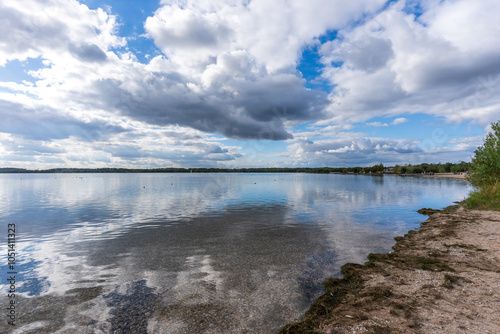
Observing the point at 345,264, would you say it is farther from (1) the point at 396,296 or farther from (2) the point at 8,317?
(2) the point at 8,317

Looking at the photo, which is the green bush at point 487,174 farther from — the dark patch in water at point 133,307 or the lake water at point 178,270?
the dark patch in water at point 133,307

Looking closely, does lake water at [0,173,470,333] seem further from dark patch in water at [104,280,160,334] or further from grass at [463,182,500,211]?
grass at [463,182,500,211]

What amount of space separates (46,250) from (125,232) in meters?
6.79

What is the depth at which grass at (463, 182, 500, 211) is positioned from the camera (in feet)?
114

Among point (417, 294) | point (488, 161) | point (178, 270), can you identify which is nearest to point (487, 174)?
point (488, 161)

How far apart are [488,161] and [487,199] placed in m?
8.14

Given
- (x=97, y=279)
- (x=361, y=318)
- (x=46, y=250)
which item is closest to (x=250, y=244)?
(x=97, y=279)

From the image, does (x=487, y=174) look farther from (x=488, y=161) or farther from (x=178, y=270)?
(x=178, y=270)

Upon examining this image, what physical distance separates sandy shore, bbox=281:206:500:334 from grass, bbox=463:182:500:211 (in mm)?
23536

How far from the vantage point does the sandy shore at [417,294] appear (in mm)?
8211

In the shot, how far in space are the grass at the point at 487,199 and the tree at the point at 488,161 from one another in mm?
2478

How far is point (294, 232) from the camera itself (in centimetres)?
2506

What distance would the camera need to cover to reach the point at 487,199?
121ft

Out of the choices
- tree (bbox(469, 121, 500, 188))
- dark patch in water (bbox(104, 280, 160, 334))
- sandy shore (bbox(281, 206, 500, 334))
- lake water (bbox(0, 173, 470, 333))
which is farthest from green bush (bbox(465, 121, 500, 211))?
dark patch in water (bbox(104, 280, 160, 334))
